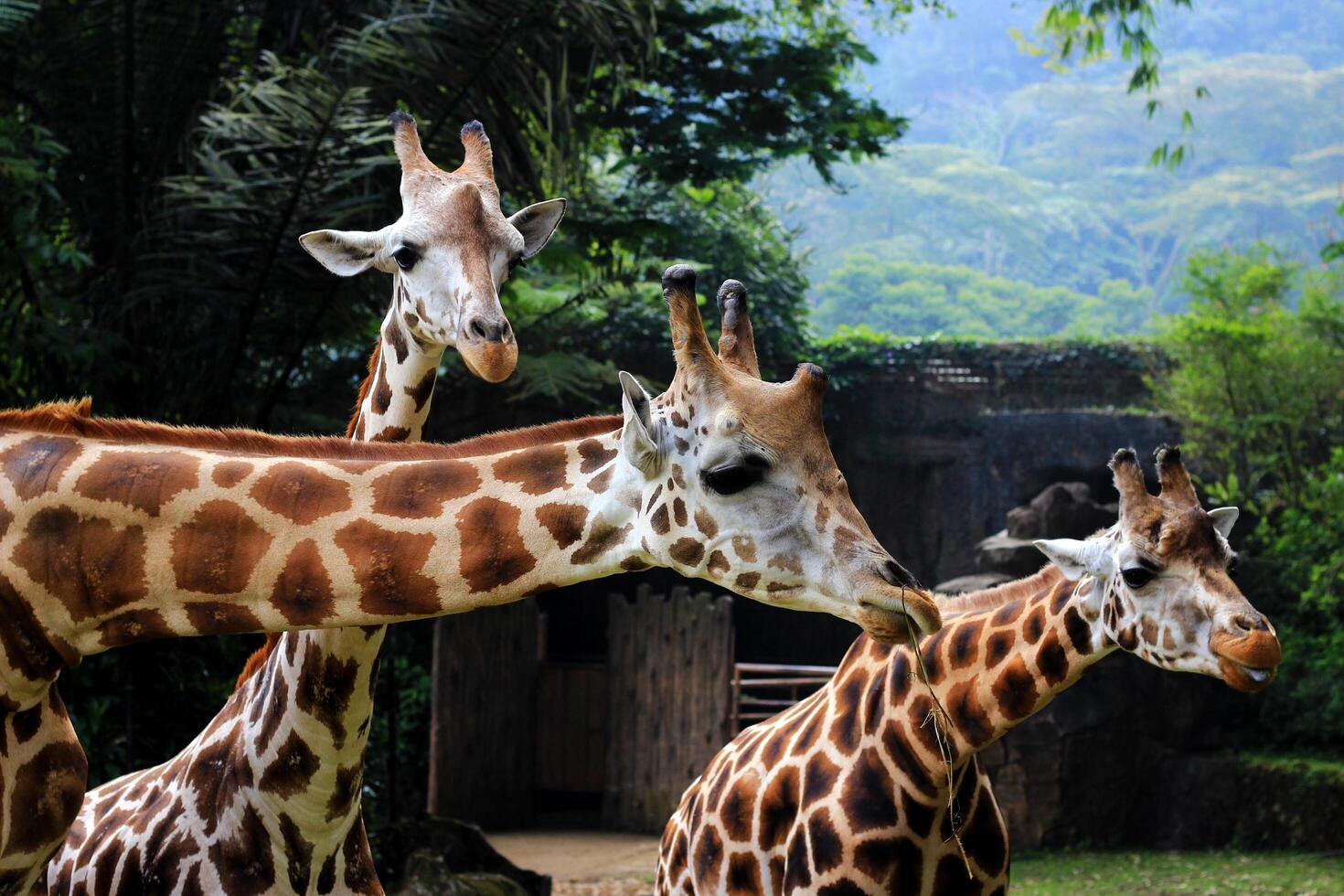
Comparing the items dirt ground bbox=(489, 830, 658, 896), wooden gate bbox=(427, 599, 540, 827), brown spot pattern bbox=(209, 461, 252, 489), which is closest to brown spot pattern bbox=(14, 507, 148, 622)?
brown spot pattern bbox=(209, 461, 252, 489)

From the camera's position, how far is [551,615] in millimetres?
Result: 15039

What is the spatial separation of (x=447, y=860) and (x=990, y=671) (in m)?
4.35

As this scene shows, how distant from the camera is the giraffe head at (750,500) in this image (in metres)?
2.34

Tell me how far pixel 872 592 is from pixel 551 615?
13.0 meters

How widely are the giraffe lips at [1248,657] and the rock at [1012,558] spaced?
7.29 metres

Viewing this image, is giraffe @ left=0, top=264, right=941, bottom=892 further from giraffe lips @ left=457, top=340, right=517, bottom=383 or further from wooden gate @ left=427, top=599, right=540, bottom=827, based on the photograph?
wooden gate @ left=427, top=599, right=540, bottom=827

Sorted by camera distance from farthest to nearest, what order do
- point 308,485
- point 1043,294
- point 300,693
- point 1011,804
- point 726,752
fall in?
point 1043,294 < point 1011,804 < point 726,752 < point 300,693 < point 308,485

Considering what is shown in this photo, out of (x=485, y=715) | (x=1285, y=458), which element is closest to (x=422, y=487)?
(x=485, y=715)

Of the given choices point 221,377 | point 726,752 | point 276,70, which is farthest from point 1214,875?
point 276,70

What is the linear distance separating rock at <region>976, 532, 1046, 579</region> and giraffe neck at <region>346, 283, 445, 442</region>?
27.5 feet

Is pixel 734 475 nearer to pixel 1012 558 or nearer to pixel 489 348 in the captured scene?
pixel 489 348

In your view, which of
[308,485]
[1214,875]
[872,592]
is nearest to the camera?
[872,592]

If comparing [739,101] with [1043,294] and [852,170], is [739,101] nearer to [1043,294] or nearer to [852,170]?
[1043,294]

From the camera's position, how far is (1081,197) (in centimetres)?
4291
